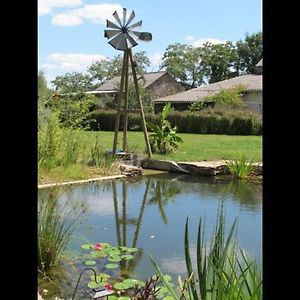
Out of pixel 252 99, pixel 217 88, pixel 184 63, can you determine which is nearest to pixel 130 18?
pixel 252 99

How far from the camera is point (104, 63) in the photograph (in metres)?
41.8

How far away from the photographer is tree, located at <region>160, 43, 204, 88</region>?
39.5m

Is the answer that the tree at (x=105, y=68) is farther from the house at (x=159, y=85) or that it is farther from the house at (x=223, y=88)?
the house at (x=223, y=88)

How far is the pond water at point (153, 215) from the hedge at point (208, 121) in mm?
9970

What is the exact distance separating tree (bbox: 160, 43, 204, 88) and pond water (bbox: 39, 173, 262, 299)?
31020mm

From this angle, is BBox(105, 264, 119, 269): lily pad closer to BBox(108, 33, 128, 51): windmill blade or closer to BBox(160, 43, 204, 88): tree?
BBox(108, 33, 128, 51): windmill blade

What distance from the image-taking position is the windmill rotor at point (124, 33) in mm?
10562

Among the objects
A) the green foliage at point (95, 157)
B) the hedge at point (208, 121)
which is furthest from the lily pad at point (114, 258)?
the hedge at point (208, 121)

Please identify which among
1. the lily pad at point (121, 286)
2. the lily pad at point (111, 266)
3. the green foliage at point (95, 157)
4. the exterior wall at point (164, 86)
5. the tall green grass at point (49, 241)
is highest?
the exterior wall at point (164, 86)
